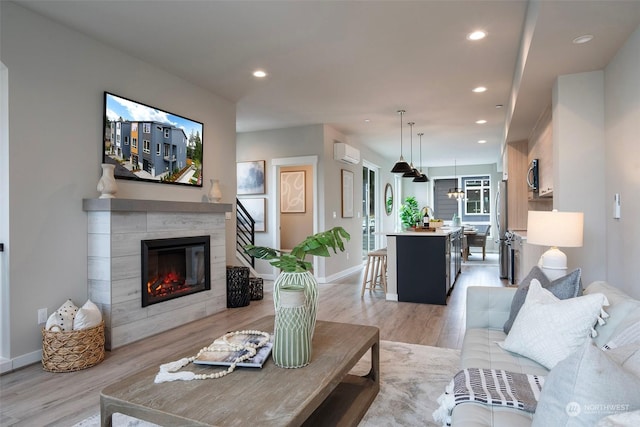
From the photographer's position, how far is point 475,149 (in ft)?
30.6

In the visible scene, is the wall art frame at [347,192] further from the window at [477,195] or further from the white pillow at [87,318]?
the window at [477,195]

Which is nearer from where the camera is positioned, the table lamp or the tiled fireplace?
the table lamp

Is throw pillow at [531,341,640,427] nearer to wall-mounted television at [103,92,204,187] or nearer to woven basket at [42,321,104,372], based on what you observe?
woven basket at [42,321,104,372]

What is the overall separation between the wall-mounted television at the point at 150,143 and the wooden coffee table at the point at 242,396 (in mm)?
2374

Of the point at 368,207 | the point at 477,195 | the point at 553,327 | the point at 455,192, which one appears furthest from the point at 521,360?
the point at 477,195

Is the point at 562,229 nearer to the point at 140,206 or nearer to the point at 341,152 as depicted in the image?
the point at 140,206

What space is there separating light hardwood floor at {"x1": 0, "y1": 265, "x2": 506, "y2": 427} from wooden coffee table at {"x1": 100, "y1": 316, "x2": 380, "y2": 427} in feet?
1.18

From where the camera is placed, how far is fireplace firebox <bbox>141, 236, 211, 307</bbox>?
3619mm

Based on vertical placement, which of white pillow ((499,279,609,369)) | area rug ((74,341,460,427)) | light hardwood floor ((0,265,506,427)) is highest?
white pillow ((499,279,609,369))

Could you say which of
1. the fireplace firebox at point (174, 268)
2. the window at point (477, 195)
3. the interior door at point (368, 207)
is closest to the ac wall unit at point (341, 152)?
the interior door at point (368, 207)

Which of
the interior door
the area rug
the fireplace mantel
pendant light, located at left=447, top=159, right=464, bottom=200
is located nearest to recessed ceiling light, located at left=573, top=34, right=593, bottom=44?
the area rug

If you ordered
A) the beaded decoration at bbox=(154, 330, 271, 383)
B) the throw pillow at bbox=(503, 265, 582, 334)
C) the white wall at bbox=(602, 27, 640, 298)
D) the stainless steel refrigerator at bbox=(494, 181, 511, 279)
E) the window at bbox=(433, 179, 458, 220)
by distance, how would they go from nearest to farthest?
1. the beaded decoration at bbox=(154, 330, 271, 383)
2. the throw pillow at bbox=(503, 265, 582, 334)
3. the white wall at bbox=(602, 27, 640, 298)
4. the stainless steel refrigerator at bbox=(494, 181, 511, 279)
5. the window at bbox=(433, 179, 458, 220)

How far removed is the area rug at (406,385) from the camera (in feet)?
6.82

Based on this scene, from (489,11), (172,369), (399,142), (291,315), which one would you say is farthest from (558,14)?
(399,142)
